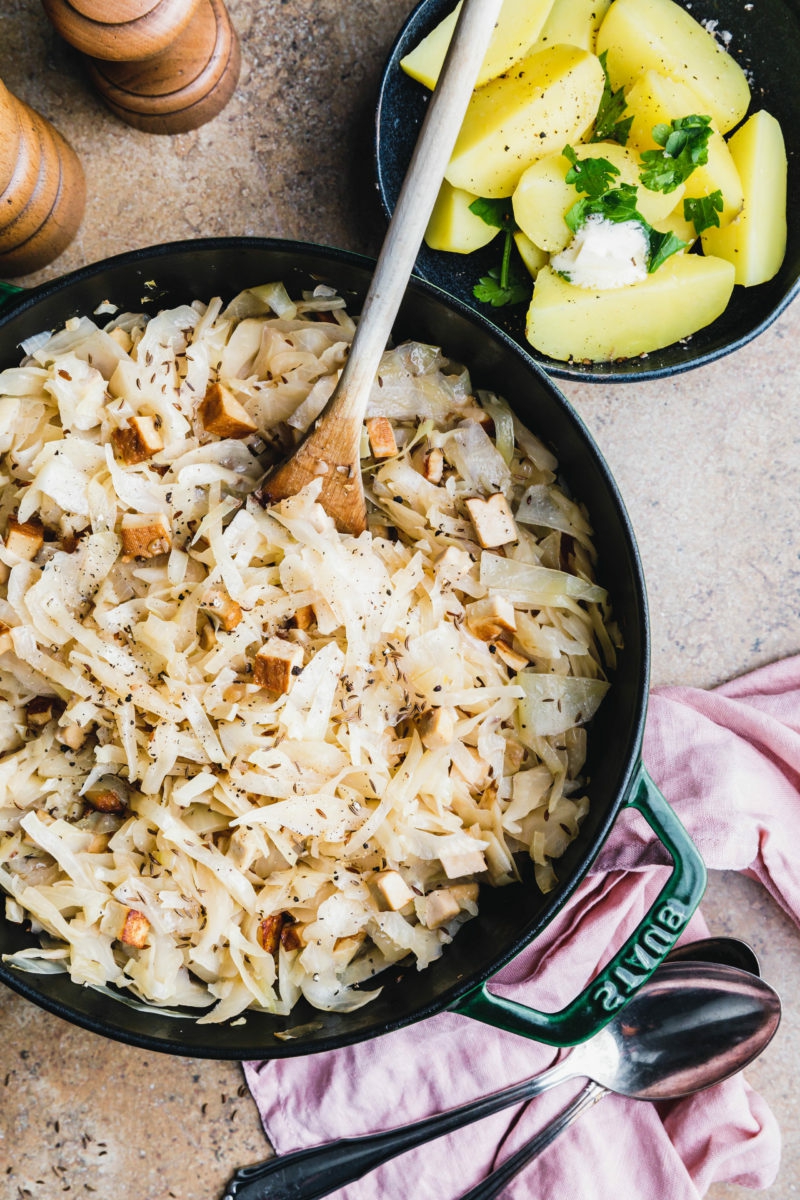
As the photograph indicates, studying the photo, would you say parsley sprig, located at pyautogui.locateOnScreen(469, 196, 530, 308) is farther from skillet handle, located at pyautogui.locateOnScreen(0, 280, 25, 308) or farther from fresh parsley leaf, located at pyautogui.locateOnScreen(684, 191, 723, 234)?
skillet handle, located at pyautogui.locateOnScreen(0, 280, 25, 308)

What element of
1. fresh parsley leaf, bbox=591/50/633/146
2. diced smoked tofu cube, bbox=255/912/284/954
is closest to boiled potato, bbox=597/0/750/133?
fresh parsley leaf, bbox=591/50/633/146

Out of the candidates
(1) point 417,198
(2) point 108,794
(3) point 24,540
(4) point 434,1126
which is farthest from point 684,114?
(4) point 434,1126

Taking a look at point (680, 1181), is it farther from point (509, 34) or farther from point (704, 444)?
point (509, 34)

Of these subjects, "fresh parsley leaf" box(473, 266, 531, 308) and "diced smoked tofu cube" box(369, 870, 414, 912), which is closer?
"diced smoked tofu cube" box(369, 870, 414, 912)

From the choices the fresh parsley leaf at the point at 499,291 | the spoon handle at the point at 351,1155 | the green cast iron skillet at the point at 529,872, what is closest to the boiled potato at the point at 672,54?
the fresh parsley leaf at the point at 499,291

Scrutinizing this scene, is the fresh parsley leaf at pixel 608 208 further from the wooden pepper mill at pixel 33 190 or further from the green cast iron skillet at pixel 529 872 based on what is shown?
the wooden pepper mill at pixel 33 190

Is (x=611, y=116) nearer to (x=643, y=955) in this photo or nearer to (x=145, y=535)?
(x=145, y=535)

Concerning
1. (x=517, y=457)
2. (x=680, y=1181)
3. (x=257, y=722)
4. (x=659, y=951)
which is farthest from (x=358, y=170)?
(x=680, y=1181)
